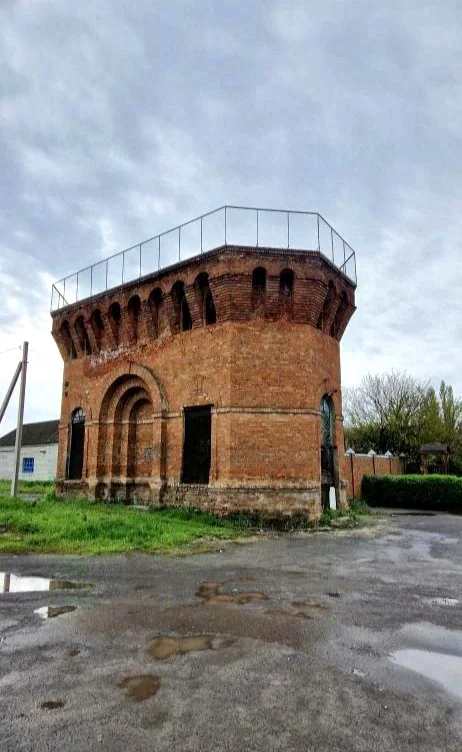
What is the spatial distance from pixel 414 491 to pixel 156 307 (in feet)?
53.2

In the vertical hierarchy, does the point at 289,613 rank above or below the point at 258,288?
below

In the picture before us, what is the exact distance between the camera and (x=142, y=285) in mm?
18766

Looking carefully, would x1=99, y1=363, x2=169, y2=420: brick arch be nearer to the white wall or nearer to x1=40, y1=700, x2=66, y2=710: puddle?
x1=40, y1=700, x2=66, y2=710: puddle

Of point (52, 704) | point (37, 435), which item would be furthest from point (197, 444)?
point (37, 435)

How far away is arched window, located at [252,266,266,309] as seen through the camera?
1631cm

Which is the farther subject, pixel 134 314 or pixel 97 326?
pixel 97 326

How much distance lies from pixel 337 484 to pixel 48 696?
1502 cm

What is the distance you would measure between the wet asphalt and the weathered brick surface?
20.2ft

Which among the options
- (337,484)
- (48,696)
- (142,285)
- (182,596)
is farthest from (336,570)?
(142,285)

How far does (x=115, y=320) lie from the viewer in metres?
20.0

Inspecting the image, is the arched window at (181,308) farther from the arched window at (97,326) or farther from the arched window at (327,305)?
the arched window at (327,305)

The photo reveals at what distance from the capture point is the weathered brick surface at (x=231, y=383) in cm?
1534

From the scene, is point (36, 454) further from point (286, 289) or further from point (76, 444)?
point (286, 289)

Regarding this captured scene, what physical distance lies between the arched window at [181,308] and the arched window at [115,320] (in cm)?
315
